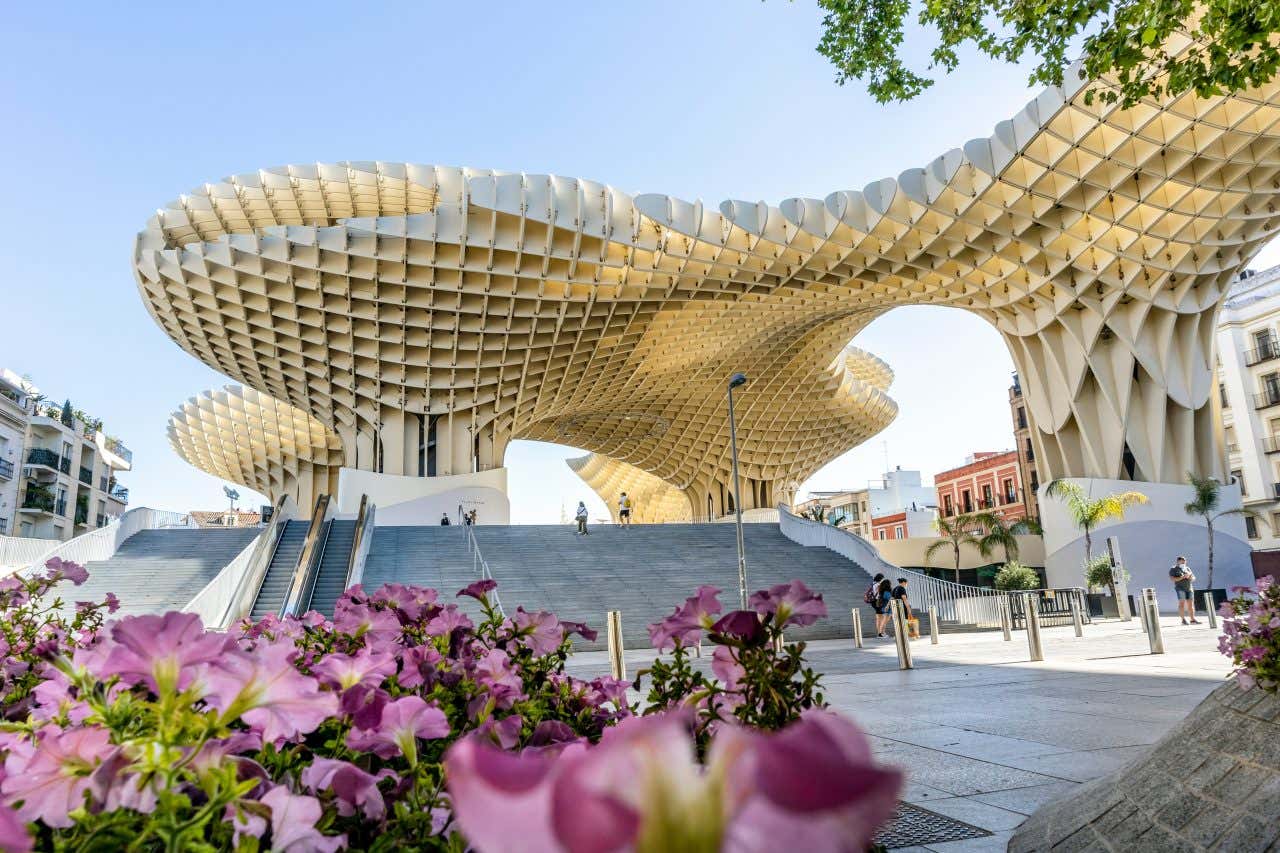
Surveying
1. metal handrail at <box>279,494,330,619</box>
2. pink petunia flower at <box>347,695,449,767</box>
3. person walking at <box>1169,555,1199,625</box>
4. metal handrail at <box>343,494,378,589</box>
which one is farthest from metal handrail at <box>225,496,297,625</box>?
person walking at <box>1169,555,1199,625</box>

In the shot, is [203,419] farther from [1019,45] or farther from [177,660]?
[177,660]

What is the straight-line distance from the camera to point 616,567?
21.3 meters

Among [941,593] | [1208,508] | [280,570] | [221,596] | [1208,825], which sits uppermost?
[1208,508]

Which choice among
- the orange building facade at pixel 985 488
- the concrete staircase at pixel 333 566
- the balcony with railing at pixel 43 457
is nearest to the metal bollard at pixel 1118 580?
the concrete staircase at pixel 333 566

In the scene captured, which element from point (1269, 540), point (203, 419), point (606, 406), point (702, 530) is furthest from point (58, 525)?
point (1269, 540)

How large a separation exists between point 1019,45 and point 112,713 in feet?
30.4

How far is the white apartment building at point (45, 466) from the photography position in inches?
1586

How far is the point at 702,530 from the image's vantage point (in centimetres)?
2616

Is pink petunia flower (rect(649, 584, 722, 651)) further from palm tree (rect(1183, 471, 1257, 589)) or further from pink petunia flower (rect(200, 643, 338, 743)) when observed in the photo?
palm tree (rect(1183, 471, 1257, 589))

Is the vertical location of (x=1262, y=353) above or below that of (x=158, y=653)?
above

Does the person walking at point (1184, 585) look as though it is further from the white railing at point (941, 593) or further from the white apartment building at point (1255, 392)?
the white apartment building at point (1255, 392)

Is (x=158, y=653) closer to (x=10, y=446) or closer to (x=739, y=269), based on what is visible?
(x=739, y=269)

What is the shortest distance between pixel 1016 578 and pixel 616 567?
18159mm

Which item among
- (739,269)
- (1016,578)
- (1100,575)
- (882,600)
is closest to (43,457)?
(739,269)
